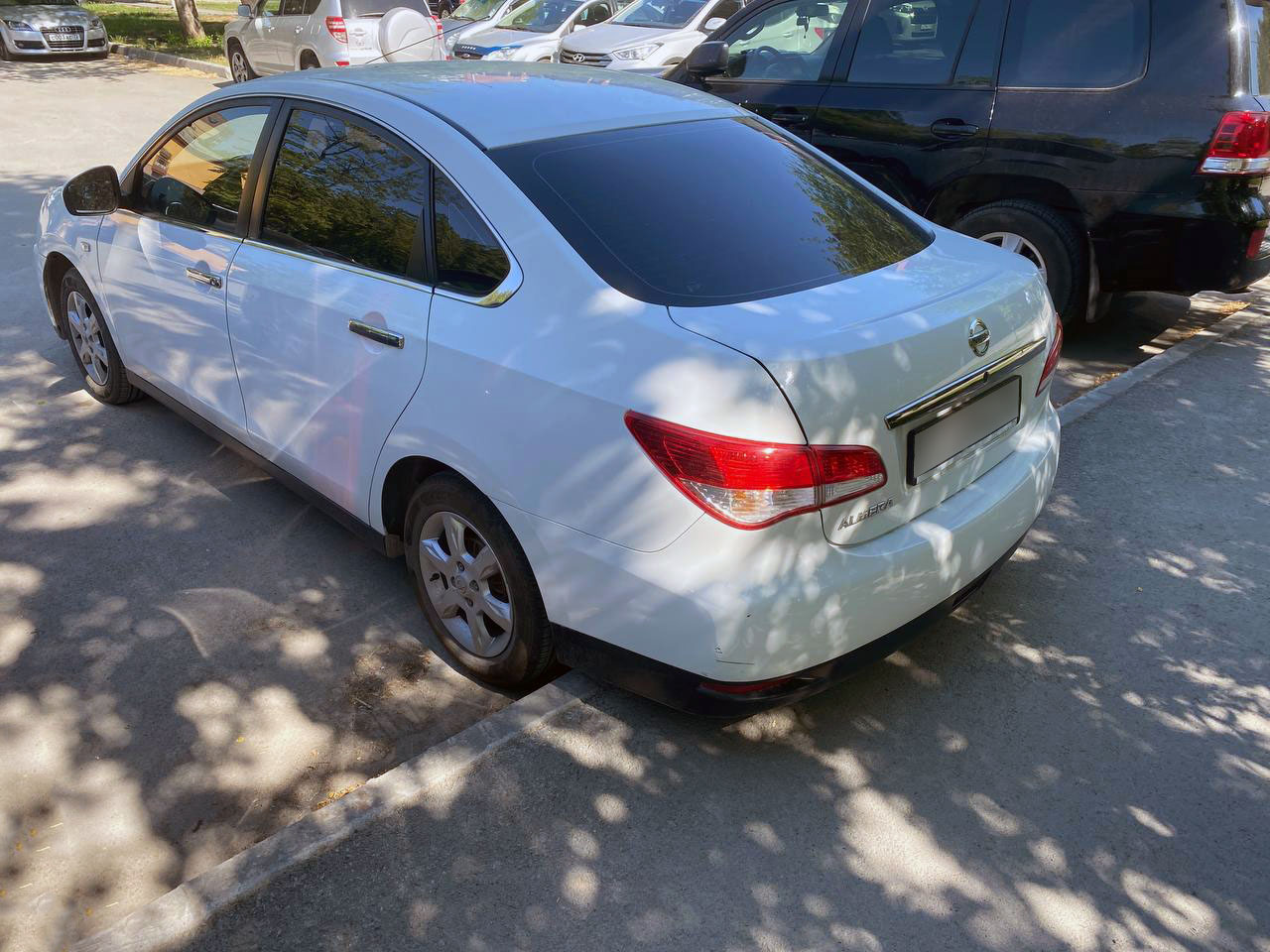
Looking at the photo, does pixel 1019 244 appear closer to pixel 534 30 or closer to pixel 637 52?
pixel 637 52

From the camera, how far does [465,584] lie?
134 inches

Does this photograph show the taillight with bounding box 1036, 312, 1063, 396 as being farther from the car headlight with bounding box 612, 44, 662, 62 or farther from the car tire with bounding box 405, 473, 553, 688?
the car headlight with bounding box 612, 44, 662, 62

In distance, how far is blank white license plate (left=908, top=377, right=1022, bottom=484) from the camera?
293 cm

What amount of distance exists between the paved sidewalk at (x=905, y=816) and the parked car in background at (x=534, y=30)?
40.7ft

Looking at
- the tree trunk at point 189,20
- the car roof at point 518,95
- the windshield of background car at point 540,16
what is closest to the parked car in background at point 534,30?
the windshield of background car at point 540,16

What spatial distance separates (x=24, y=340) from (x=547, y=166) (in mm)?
4564

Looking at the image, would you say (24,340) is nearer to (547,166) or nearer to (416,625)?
(416,625)

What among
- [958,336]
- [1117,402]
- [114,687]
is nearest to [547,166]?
[958,336]

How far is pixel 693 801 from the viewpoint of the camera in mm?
3006

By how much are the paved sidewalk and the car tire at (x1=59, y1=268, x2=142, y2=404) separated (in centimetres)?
326

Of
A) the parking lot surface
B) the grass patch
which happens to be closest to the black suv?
the parking lot surface

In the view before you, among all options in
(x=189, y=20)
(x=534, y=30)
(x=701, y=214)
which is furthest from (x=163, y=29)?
(x=701, y=214)

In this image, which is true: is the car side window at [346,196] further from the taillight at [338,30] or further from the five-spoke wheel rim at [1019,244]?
the taillight at [338,30]

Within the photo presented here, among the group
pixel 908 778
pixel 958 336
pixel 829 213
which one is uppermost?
pixel 829 213
